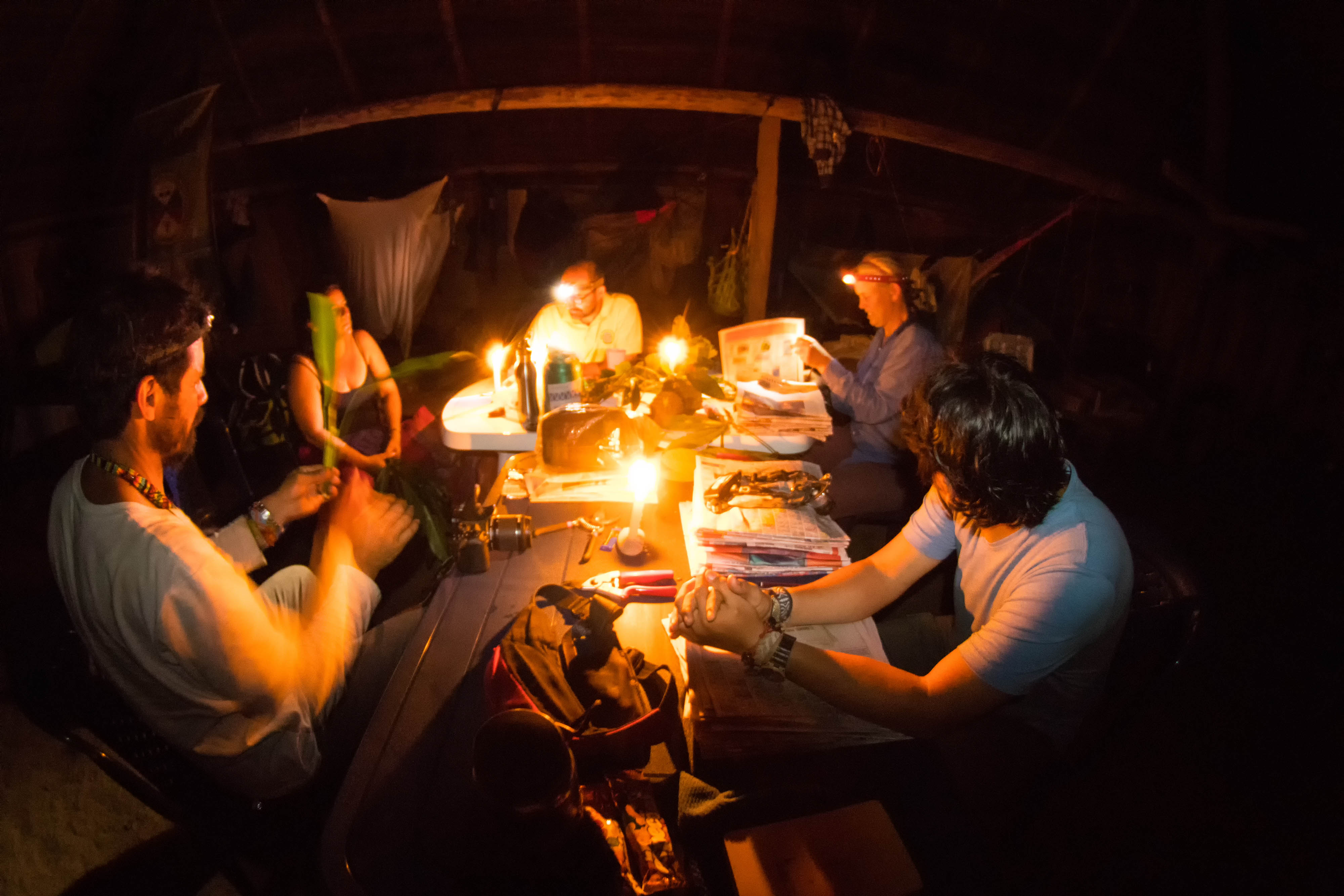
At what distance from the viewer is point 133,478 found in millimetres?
1674

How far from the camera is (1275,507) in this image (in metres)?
5.11

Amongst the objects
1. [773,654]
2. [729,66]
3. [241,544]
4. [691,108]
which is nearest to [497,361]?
[241,544]

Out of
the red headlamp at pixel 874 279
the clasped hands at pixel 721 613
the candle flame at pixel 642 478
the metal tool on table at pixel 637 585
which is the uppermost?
the red headlamp at pixel 874 279

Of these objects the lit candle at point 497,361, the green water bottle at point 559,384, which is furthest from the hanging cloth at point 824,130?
the green water bottle at point 559,384

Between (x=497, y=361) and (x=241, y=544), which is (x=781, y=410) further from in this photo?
(x=241, y=544)

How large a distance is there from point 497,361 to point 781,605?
A: 2.47 metres

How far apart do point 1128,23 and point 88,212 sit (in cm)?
813

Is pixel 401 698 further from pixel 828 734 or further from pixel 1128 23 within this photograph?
pixel 1128 23

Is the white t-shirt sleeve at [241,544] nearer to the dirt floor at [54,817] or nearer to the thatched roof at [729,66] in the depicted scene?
the dirt floor at [54,817]

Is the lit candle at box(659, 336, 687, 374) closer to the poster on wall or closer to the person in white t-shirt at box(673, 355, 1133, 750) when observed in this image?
the person in white t-shirt at box(673, 355, 1133, 750)

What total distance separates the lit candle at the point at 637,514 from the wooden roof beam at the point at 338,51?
5342 mm

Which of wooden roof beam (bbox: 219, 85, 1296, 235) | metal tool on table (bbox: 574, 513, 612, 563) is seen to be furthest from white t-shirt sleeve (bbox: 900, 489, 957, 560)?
wooden roof beam (bbox: 219, 85, 1296, 235)

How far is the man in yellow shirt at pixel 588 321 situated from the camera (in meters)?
4.74

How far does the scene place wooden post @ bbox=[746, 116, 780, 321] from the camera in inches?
233
